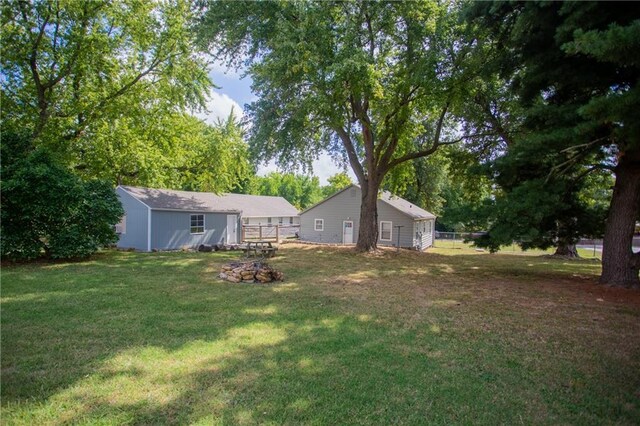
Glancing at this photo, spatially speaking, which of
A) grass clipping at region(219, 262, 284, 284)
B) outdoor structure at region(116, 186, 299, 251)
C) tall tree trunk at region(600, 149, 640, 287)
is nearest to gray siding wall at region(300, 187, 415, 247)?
outdoor structure at region(116, 186, 299, 251)

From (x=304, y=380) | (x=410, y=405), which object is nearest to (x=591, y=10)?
(x=410, y=405)

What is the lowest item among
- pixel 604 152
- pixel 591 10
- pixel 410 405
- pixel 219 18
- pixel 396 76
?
pixel 410 405

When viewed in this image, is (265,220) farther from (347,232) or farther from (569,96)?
(569,96)

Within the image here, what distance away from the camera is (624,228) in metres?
8.59

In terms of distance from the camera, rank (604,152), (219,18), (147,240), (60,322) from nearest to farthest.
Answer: (60,322)
(604,152)
(219,18)
(147,240)

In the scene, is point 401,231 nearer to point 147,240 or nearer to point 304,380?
point 147,240

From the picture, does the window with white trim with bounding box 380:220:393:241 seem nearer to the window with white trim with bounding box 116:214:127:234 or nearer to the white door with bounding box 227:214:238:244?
the white door with bounding box 227:214:238:244

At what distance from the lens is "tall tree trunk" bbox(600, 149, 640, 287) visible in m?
8.58

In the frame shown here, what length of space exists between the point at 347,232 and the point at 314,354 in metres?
21.5

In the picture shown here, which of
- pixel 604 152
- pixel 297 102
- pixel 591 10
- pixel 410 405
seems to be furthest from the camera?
pixel 297 102

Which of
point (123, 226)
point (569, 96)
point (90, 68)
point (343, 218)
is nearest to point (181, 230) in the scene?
A: point (123, 226)

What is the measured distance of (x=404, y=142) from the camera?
17844mm

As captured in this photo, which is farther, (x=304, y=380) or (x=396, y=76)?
(x=396, y=76)

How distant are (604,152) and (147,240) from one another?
59.1 ft
